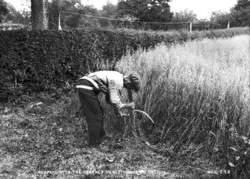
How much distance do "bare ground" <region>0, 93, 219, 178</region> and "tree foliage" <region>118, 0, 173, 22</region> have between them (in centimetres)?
2502

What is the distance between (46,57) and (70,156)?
119 inches

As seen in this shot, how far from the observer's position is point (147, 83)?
16.7ft

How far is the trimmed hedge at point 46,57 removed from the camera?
5.77 meters

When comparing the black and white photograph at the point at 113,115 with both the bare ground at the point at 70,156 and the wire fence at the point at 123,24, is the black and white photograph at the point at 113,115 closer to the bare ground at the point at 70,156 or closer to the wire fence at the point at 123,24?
the bare ground at the point at 70,156

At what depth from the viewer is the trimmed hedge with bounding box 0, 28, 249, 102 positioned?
5.77m

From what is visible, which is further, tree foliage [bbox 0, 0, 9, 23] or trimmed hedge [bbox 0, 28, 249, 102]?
tree foliage [bbox 0, 0, 9, 23]

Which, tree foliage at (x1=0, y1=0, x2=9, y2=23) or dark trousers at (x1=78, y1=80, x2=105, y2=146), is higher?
tree foliage at (x1=0, y1=0, x2=9, y2=23)

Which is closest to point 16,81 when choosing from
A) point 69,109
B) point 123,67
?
point 69,109

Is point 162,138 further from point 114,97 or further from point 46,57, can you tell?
point 46,57

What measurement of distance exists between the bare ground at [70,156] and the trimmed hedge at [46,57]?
1.06m

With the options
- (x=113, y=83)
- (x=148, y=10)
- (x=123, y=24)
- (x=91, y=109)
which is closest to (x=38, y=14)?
(x=91, y=109)

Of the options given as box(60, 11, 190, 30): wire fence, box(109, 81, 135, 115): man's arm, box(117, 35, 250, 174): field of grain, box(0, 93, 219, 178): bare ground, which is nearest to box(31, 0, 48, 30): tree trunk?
box(0, 93, 219, 178): bare ground

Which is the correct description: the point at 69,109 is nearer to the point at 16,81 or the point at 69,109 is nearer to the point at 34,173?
the point at 16,81

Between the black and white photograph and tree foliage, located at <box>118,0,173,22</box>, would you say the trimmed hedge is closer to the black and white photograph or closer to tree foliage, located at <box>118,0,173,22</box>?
the black and white photograph
